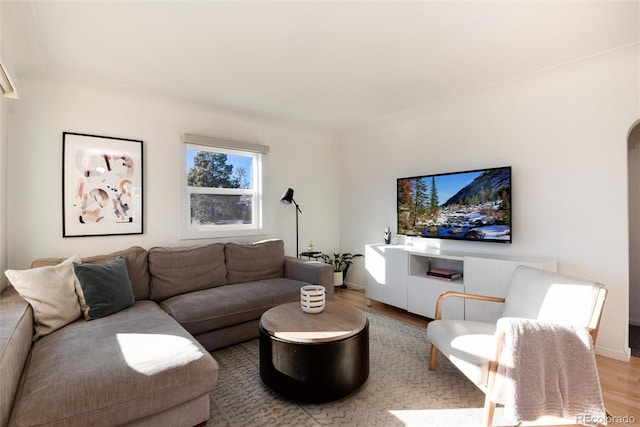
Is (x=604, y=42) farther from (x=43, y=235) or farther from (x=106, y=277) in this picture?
(x=43, y=235)

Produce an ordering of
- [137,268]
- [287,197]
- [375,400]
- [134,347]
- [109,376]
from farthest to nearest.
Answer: [287,197] < [137,268] < [375,400] < [134,347] < [109,376]

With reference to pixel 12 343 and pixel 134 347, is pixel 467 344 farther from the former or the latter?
pixel 12 343

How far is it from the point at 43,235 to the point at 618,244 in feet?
15.8

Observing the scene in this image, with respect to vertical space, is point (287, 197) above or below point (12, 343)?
above

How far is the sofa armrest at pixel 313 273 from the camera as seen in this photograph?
10.8ft

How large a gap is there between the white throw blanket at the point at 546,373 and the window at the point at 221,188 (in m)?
3.10

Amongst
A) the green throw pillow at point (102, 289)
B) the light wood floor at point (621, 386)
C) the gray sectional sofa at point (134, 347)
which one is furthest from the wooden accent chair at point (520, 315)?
the green throw pillow at point (102, 289)

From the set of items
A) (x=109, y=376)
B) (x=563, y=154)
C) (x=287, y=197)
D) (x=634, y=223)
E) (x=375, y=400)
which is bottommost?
(x=375, y=400)

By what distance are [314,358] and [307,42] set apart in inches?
84.9

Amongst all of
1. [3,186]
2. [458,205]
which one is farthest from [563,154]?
[3,186]

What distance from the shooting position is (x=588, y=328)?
1667mm

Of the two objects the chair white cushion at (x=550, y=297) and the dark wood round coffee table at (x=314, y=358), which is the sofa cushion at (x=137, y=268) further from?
the chair white cushion at (x=550, y=297)

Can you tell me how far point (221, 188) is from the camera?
3.80m

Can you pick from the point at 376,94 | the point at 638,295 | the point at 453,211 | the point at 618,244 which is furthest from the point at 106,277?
the point at 638,295
